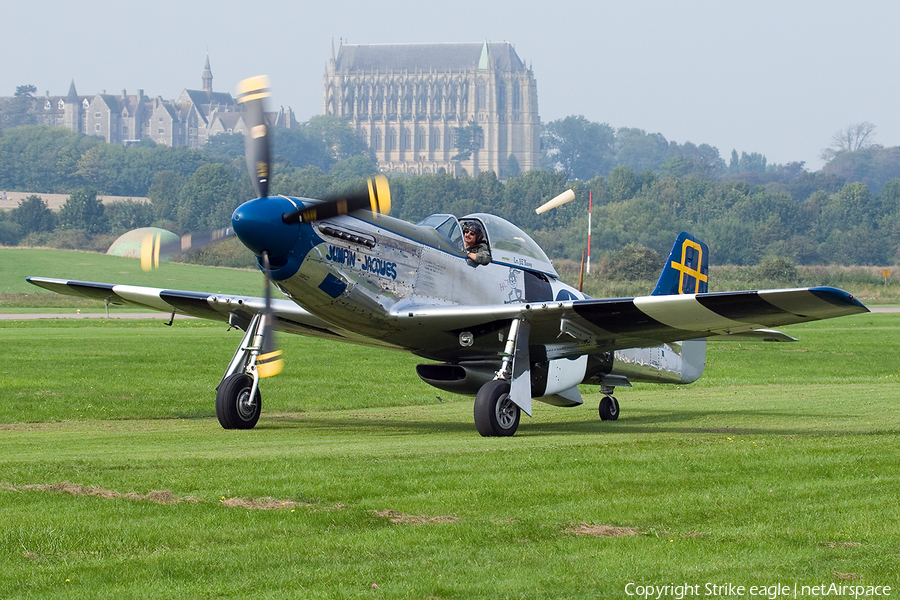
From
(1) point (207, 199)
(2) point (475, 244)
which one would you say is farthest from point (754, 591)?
(1) point (207, 199)

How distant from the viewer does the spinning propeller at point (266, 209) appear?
527 inches

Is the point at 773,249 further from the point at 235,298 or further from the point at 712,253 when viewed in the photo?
the point at 235,298

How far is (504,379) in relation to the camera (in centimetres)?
1502

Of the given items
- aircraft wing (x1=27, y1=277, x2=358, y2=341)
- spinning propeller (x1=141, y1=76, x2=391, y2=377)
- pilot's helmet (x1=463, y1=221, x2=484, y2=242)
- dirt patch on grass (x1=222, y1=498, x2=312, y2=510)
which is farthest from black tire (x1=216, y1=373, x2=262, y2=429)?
dirt patch on grass (x1=222, y1=498, x2=312, y2=510)

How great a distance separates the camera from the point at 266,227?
13352 mm

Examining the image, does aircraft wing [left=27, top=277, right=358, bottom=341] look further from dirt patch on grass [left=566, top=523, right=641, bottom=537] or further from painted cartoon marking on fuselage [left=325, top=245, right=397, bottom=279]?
dirt patch on grass [left=566, top=523, right=641, bottom=537]

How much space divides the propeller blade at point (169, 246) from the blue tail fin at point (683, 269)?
7.51m

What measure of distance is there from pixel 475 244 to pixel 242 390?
12.5 feet

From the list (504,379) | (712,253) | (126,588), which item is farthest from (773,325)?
(712,253)

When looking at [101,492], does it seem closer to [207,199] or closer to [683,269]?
[683,269]

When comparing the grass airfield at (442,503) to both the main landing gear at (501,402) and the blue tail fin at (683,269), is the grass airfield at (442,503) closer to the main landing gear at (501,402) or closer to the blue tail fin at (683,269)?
the main landing gear at (501,402)

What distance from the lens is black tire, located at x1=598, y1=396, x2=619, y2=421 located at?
755 inches

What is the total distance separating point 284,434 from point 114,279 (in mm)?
78593

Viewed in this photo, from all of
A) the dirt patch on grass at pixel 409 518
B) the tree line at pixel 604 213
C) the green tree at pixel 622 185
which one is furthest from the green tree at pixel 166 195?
the dirt patch on grass at pixel 409 518
